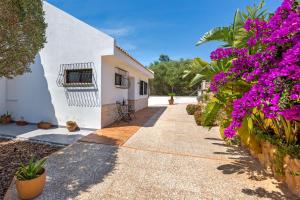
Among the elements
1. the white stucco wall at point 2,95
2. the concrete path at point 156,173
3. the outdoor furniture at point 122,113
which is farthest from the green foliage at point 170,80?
the concrete path at point 156,173

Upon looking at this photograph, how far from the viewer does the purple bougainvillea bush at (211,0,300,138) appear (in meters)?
1.96

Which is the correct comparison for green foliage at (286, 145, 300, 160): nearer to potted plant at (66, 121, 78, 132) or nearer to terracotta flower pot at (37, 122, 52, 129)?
potted plant at (66, 121, 78, 132)

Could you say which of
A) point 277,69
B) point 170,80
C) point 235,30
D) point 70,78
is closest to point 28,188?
point 277,69

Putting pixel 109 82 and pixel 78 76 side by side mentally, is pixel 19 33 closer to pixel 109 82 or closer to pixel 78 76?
pixel 78 76

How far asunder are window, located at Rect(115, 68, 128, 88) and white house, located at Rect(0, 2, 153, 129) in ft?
2.52

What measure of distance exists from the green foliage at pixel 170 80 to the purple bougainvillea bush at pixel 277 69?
28.7m

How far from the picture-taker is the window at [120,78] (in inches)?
365

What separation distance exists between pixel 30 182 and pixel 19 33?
4.01 meters

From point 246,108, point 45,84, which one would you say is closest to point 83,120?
point 45,84

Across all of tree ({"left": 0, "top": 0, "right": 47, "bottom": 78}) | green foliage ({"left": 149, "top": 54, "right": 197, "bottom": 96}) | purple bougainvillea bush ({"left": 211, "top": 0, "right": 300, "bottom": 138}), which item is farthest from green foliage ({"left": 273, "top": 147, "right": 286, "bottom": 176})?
green foliage ({"left": 149, "top": 54, "right": 197, "bottom": 96})

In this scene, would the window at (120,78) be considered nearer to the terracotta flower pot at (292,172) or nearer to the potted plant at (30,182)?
the potted plant at (30,182)

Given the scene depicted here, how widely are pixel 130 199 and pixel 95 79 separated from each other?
567 centimetres

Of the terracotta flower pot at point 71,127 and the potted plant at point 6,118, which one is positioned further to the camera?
the potted plant at point 6,118

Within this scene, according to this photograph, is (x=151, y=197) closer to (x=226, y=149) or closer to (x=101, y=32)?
(x=226, y=149)
